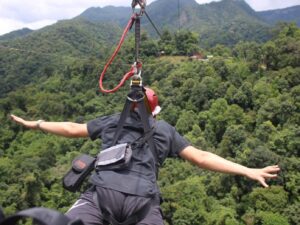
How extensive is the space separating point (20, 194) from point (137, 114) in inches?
1132

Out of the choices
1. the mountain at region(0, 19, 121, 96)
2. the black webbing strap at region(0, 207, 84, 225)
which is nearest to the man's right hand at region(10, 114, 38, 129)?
the black webbing strap at region(0, 207, 84, 225)

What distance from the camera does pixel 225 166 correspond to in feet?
7.78

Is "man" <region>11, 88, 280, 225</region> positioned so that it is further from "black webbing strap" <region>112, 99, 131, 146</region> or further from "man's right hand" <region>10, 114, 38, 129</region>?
"man's right hand" <region>10, 114, 38, 129</region>

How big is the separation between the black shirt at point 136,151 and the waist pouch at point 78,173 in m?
0.06

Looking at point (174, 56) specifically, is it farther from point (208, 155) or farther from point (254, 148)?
point (208, 155)

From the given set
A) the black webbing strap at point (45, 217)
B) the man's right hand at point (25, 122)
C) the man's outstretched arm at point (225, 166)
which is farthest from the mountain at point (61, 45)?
the black webbing strap at point (45, 217)

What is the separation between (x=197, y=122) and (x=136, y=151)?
126 ft

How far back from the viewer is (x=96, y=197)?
2.28 meters

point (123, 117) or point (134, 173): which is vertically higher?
point (123, 117)

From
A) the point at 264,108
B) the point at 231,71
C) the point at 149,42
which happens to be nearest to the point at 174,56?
the point at 149,42

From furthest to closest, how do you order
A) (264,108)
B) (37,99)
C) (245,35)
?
(245,35)
(37,99)
(264,108)

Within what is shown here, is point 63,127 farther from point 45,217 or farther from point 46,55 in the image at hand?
point 46,55

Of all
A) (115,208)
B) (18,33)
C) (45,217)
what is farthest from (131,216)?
(18,33)

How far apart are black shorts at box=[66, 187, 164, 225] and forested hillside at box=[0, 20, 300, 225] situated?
1449 cm
